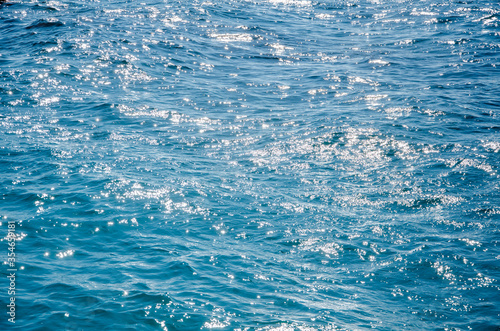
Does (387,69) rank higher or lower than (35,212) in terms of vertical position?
higher

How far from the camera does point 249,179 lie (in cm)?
1526

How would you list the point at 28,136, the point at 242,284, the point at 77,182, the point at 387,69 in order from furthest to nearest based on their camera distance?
the point at 387,69 → the point at 28,136 → the point at 77,182 → the point at 242,284

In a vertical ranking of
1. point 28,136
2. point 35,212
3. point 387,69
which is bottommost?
point 35,212

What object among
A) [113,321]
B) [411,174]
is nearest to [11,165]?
[113,321]

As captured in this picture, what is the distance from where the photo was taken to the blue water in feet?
34.8

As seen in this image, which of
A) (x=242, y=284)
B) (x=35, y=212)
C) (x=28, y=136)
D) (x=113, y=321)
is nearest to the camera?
(x=113, y=321)

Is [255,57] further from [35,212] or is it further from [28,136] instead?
[35,212]

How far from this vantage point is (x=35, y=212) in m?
13.2

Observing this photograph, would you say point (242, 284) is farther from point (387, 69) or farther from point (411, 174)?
point (387, 69)

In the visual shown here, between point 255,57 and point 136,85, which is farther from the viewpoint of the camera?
point 255,57

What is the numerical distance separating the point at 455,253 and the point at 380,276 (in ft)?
7.32

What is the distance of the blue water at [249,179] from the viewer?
34.8ft

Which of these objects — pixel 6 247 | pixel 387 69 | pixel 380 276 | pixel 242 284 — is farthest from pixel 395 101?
pixel 6 247

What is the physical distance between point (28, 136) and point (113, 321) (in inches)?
387
